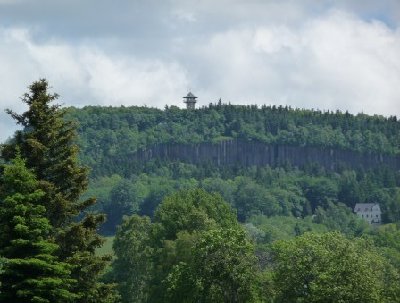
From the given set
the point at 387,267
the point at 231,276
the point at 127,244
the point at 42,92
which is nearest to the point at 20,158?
the point at 42,92

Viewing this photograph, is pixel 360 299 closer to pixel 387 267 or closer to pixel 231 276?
pixel 231 276

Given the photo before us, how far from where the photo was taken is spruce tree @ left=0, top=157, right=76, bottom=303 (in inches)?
1898

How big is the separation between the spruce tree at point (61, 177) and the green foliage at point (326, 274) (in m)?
16.0

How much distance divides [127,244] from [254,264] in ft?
129

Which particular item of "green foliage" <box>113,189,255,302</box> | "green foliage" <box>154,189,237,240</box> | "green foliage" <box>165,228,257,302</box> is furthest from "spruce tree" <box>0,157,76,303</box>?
"green foliage" <box>154,189,237,240</box>

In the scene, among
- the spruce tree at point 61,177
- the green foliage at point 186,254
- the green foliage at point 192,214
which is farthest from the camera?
the green foliage at point 192,214

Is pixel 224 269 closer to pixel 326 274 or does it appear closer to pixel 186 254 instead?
pixel 326 274

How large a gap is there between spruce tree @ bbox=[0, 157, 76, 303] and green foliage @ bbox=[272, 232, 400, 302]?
2044cm

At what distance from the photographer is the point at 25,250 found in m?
49.0

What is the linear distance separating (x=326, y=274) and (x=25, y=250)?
887 inches

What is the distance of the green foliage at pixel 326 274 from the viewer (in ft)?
214

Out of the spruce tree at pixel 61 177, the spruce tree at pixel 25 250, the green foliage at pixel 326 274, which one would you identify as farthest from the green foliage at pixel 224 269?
the spruce tree at pixel 25 250

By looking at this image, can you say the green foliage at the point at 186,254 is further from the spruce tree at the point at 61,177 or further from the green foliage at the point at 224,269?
the spruce tree at the point at 61,177

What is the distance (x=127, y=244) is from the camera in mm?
107750
